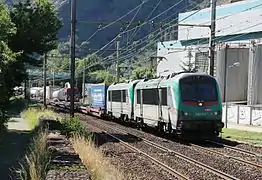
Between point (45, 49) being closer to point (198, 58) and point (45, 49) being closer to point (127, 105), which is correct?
point (127, 105)

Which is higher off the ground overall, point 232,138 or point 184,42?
point 184,42

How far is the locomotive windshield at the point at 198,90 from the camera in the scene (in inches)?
932

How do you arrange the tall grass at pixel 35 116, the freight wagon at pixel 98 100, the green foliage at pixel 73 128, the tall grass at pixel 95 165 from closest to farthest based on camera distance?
the tall grass at pixel 95 165 → the green foliage at pixel 73 128 → the tall grass at pixel 35 116 → the freight wagon at pixel 98 100

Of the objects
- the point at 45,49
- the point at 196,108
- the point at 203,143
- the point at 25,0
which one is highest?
the point at 25,0

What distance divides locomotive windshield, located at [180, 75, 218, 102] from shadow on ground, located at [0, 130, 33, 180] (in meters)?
7.07

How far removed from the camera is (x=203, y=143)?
78.9 ft

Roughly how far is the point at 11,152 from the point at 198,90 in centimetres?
902

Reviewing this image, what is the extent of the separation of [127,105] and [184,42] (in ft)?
102

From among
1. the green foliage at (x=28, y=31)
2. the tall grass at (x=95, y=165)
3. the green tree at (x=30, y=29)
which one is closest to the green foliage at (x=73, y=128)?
the tall grass at (x=95, y=165)

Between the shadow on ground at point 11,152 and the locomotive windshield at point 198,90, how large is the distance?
23.2 ft

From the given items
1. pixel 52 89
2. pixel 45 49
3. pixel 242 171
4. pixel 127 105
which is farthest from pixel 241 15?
pixel 52 89

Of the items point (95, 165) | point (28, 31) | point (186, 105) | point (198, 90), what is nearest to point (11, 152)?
point (95, 165)

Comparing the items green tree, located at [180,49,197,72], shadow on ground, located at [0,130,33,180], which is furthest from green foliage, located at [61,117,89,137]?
green tree, located at [180,49,197,72]

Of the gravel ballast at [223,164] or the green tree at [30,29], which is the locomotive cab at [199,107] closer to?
the gravel ballast at [223,164]
